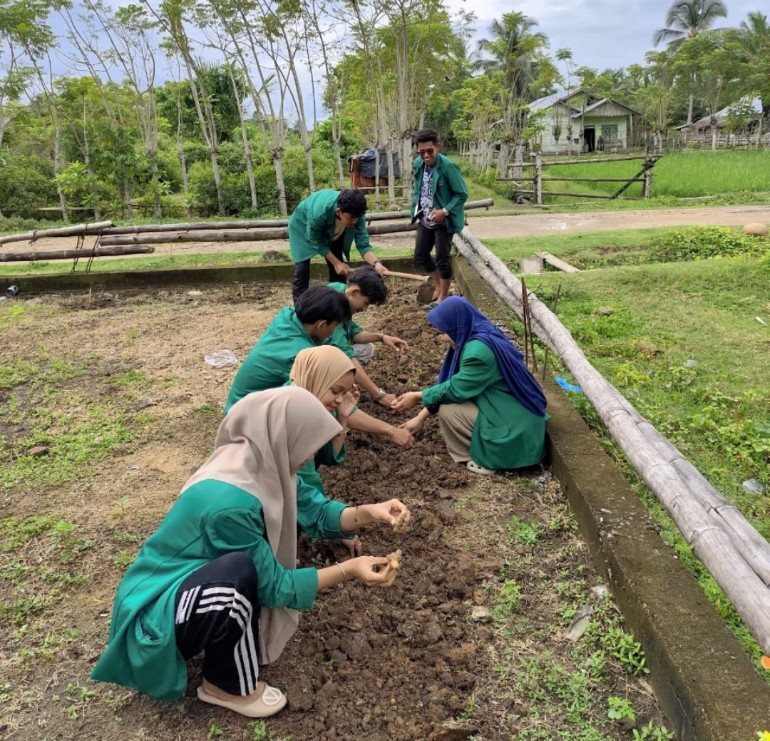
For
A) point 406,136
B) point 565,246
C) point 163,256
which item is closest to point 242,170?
point 406,136

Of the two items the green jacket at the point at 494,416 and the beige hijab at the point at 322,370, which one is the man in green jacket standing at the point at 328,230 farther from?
the beige hijab at the point at 322,370

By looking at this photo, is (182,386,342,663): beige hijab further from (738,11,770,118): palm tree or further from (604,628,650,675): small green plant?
(738,11,770,118): palm tree

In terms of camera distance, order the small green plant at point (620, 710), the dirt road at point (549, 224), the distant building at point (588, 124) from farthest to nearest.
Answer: the distant building at point (588, 124) < the dirt road at point (549, 224) < the small green plant at point (620, 710)

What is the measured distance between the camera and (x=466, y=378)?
127 inches

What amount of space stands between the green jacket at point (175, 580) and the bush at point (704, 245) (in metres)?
7.51

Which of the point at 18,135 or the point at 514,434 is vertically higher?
the point at 18,135

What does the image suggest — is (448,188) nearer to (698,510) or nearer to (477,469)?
(477,469)

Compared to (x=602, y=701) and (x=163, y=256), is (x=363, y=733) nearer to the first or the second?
(x=602, y=701)

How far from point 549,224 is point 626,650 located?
1123 cm

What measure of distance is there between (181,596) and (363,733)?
680mm

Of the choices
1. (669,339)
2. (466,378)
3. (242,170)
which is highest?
(242,170)

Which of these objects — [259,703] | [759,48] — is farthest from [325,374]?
[759,48]

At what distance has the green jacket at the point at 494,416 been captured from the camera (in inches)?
126

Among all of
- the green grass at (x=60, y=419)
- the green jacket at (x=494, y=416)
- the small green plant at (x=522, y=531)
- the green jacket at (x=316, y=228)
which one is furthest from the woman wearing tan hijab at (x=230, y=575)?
the green jacket at (x=316, y=228)
